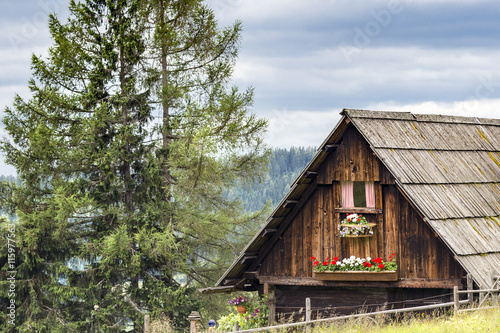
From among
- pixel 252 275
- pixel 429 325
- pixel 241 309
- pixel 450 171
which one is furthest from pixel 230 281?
pixel 429 325

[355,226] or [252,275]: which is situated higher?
[355,226]

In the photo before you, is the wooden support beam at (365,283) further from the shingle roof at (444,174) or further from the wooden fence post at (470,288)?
the shingle roof at (444,174)

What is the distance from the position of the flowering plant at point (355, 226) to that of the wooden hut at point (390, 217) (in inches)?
8.0

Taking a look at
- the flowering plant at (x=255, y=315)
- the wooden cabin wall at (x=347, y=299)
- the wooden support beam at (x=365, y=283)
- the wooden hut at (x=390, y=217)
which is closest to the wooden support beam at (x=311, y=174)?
the wooden hut at (x=390, y=217)

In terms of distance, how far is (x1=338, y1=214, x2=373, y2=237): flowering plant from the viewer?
1584cm

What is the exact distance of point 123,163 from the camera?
26.6 meters

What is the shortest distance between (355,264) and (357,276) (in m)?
0.29

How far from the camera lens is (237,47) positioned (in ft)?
89.7

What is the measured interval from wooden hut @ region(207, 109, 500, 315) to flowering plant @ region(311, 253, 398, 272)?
21 centimetres

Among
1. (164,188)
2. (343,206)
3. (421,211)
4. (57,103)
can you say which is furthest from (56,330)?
(421,211)

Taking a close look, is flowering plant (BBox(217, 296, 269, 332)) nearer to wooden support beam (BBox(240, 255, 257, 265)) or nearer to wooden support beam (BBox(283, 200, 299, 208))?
wooden support beam (BBox(240, 255, 257, 265))

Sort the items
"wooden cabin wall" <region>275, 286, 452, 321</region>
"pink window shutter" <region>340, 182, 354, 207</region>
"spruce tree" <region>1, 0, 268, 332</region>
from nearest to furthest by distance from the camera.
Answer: "wooden cabin wall" <region>275, 286, 452, 321</region>, "pink window shutter" <region>340, 182, 354, 207</region>, "spruce tree" <region>1, 0, 268, 332</region>

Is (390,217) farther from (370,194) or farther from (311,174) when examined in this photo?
(311,174)

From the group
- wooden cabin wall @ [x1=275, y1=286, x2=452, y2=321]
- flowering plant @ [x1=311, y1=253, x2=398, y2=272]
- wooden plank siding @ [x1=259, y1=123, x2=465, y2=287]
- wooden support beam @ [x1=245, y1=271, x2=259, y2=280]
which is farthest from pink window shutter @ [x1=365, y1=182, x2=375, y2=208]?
wooden support beam @ [x1=245, y1=271, x2=259, y2=280]
